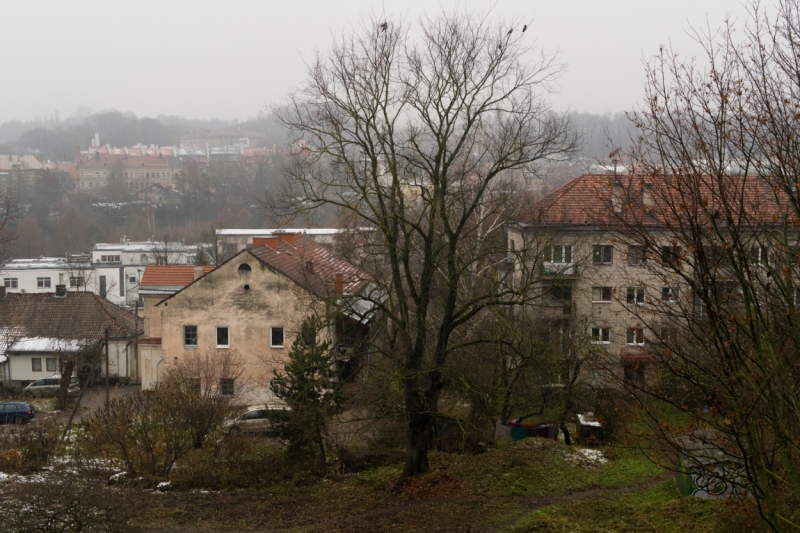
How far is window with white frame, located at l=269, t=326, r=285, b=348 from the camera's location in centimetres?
2847

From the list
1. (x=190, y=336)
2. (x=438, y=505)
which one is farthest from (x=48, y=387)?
(x=438, y=505)

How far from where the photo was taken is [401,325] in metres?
14.5

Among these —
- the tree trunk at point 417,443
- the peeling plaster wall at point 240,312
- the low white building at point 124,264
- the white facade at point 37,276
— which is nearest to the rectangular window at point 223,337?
the peeling plaster wall at point 240,312

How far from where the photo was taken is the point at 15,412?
88.7ft

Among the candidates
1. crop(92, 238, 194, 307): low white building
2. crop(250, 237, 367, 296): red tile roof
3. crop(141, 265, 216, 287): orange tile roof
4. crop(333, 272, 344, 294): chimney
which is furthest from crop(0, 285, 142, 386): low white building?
crop(92, 238, 194, 307): low white building

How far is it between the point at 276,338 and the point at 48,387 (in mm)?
11365

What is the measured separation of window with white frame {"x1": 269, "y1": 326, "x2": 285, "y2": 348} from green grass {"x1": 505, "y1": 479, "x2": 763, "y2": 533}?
16.9m

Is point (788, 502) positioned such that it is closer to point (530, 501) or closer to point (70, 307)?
point (530, 501)

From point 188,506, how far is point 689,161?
11586 mm

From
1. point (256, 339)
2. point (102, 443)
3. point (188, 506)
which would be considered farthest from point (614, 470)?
point (256, 339)

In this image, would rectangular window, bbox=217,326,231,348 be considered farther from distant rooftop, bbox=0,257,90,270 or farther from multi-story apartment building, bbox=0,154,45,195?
multi-story apartment building, bbox=0,154,45,195

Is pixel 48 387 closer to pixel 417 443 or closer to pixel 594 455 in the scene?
pixel 417 443

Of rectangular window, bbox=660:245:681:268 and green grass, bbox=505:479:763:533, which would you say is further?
green grass, bbox=505:479:763:533

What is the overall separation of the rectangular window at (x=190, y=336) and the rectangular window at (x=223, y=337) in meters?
0.89
